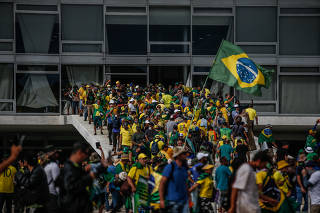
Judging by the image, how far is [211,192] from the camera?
11.3 m

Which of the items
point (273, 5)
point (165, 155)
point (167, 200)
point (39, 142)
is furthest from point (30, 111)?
point (167, 200)

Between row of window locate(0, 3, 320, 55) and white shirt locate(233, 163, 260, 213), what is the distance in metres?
22.8

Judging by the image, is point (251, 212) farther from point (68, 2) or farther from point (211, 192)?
point (68, 2)

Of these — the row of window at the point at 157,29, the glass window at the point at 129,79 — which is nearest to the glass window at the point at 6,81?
the row of window at the point at 157,29

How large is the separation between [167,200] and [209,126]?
9.45 m

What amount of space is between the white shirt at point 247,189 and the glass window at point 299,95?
23670 millimetres

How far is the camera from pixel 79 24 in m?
31.0

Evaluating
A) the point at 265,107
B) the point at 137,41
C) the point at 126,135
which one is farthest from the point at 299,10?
the point at 126,135

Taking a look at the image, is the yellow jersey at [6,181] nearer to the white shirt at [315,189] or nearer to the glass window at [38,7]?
the white shirt at [315,189]

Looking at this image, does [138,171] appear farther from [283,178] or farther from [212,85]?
[212,85]

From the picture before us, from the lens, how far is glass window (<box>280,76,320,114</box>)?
3170 cm

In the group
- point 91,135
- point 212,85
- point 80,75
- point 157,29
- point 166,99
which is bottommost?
point 91,135

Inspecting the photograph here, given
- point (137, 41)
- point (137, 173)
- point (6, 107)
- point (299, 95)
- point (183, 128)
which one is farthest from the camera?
point (299, 95)

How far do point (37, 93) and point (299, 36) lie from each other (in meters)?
13.3
